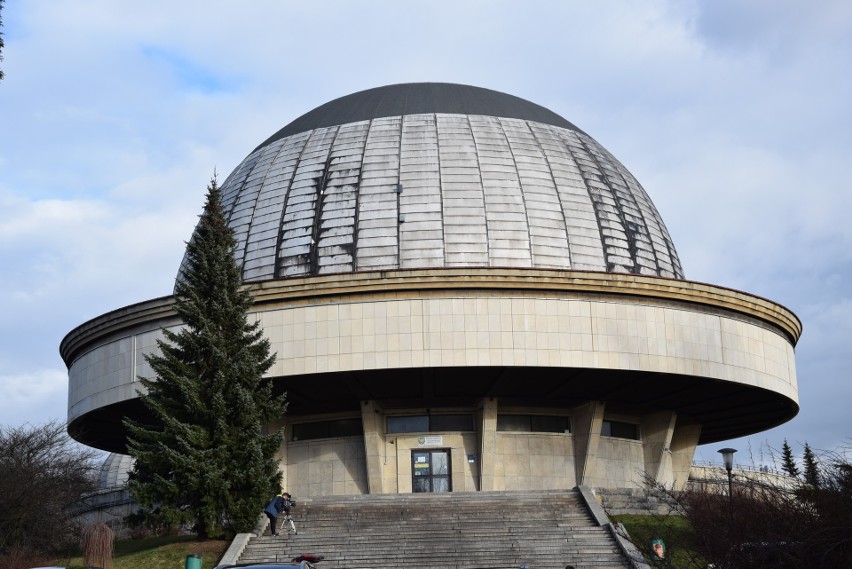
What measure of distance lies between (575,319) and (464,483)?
6.55 metres

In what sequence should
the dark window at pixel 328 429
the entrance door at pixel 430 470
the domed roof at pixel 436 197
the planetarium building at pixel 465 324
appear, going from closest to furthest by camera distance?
1. the planetarium building at pixel 465 324
2. the entrance door at pixel 430 470
3. the dark window at pixel 328 429
4. the domed roof at pixel 436 197

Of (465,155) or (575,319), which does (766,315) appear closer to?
(575,319)

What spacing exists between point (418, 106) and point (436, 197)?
639 centimetres

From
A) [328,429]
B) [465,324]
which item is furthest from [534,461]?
[328,429]

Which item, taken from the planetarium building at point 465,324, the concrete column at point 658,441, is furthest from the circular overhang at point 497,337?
the concrete column at point 658,441

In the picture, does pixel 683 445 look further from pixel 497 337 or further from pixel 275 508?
pixel 275 508

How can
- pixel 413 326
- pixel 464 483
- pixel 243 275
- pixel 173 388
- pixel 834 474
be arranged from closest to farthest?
pixel 834 474, pixel 173 388, pixel 413 326, pixel 464 483, pixel 243 275

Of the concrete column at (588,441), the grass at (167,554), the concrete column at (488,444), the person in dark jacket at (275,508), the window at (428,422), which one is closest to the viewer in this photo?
the grass at (167,554)

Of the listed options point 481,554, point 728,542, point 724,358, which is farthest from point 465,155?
point 728,542

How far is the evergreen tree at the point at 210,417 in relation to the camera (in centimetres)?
2627

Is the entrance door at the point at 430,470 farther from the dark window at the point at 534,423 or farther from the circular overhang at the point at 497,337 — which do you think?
the dark window at the point at 534,423

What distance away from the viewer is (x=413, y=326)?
33344 mm

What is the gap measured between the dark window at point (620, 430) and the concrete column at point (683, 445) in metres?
3.64

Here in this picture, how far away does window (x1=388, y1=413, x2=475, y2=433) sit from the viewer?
36844 millimetres
